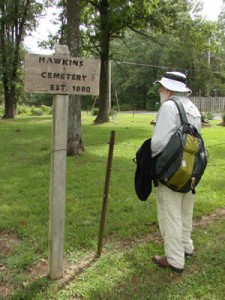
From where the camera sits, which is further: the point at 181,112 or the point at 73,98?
the point at 73,98

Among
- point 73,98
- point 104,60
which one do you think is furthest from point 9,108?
point 73,98

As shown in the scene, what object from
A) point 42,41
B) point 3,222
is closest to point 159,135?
point 3,222

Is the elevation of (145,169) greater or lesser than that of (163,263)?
greater

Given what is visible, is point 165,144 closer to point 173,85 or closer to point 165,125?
point 165,125

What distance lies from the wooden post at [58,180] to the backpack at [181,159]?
0.83 metres

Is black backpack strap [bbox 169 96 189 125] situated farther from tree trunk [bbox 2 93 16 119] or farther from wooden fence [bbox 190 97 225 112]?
wooden fence [bbox 190 97 225 112]

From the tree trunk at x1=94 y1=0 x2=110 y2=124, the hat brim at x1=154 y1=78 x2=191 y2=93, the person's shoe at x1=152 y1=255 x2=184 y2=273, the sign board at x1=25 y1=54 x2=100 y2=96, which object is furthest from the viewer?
the tree trunk at x1=94 y1=0 x2=110 y2=124

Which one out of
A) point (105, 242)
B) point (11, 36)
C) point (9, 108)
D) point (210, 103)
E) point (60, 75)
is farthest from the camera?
point (210, 103)

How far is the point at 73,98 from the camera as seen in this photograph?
807 centimetres

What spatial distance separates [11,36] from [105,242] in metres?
22.8

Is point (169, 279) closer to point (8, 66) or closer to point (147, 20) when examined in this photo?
point (147, 20)

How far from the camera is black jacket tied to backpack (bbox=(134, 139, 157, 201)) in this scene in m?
3.12

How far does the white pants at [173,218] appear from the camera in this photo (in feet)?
10.2

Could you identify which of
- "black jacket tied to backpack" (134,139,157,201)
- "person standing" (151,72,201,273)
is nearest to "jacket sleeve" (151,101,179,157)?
"person standing" (151,72,201,273)
